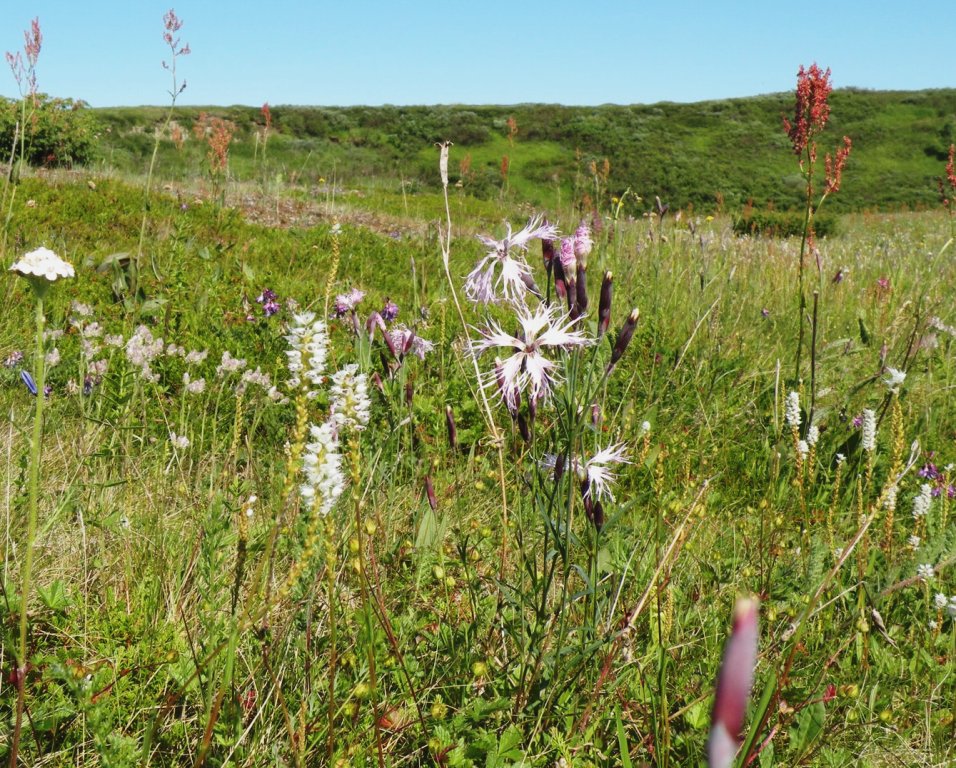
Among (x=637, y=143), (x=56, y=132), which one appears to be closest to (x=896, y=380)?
(x=56, y=132)

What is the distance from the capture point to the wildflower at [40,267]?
0.96 metres

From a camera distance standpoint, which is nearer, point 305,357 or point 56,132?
point 305,357

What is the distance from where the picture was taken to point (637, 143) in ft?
133

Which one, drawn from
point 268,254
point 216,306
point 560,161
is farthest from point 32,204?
point 560,161

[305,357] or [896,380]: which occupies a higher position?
[305,357]

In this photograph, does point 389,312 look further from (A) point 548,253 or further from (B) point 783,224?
(B) point 783,224

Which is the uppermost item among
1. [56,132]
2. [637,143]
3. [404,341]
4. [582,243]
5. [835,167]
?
[637,143]

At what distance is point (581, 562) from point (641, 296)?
2915mm

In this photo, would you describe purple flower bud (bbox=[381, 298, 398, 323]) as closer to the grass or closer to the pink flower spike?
the grass

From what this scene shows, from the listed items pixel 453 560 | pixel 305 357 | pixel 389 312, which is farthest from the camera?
pixel 389 312

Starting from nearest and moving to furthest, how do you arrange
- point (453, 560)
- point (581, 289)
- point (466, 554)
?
1. point (581, 289)
2. point (466, 554)
3. point (453, 560)

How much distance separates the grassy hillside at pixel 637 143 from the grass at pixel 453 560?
21095 mm

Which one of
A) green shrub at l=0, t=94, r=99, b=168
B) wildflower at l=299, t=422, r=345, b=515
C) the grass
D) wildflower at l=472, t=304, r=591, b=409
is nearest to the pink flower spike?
the grass

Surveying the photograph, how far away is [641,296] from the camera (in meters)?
4.59
